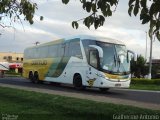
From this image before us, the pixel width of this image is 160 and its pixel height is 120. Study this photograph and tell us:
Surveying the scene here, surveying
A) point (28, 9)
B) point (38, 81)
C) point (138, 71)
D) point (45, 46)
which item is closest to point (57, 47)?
point (45, 46)

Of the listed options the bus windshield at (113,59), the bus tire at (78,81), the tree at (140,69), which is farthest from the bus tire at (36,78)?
the tree at (140,69)

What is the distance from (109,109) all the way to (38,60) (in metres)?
21.2

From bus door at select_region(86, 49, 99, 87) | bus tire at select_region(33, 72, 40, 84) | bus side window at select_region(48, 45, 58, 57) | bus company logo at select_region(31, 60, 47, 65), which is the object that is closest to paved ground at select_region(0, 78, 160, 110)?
bus door at select_region(86, 49, 99, 87)

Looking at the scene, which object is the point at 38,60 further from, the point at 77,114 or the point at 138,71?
the point at 138,71

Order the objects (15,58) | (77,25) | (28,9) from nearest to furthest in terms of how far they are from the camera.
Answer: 1. (77,25)
2. (28,9)
3. (15,58)

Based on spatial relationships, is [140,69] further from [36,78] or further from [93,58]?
[93,58]

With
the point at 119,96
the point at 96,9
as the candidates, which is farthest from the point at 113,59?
the point at 96,9

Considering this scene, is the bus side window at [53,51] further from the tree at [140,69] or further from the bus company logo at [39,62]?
the tree at [140,69]

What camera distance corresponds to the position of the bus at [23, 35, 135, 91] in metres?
23.8

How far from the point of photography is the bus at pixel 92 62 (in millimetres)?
23828

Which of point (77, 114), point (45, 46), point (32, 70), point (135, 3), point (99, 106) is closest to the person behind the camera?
point (135, 3)

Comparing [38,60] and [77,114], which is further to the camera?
[38,60]

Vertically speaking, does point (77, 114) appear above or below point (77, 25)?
below

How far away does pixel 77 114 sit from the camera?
11.1 m
